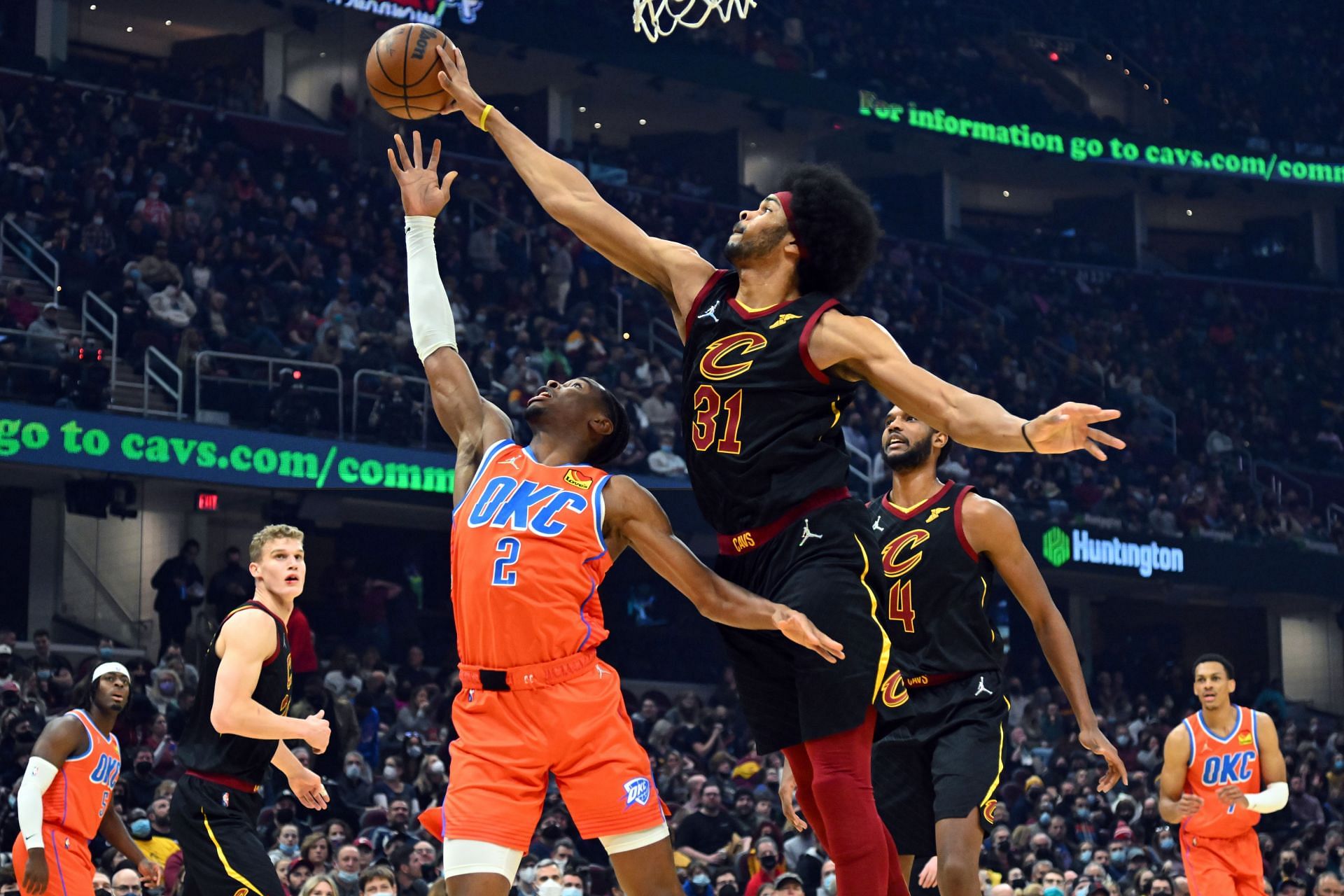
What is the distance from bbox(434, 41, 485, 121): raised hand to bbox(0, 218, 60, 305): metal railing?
565 inches

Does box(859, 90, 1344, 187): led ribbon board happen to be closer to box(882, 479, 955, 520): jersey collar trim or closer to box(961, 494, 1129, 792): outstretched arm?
box(882, 479, 955, 520): jersey collar trim

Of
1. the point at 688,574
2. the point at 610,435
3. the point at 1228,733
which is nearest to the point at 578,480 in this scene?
the point at 610,435

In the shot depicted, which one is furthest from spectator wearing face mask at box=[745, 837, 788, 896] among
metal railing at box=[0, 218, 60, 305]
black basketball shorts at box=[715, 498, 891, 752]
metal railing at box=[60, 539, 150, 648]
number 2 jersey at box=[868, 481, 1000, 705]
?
metal railing at box=[0, 218, 60, 305]

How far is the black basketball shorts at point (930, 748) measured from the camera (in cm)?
709

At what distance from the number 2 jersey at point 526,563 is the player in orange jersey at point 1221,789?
5.57m

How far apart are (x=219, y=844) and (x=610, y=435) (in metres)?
2.86

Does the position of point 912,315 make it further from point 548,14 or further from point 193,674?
point 193,674

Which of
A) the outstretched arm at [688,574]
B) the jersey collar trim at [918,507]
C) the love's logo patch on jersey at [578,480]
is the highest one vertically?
the jersey collar trim at [918,507]

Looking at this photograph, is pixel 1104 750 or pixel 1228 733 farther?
pixel 1228 733

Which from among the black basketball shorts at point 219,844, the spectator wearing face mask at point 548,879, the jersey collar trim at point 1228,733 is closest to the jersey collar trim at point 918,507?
the black basketball shorts at point 219,844

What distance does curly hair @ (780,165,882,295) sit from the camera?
5730 millimetres

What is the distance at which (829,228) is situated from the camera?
5730mm

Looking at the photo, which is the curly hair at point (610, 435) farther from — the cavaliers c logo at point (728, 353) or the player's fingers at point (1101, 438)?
the player's fingers at point (1101, 438)

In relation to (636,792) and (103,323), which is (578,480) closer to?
(636,792)
